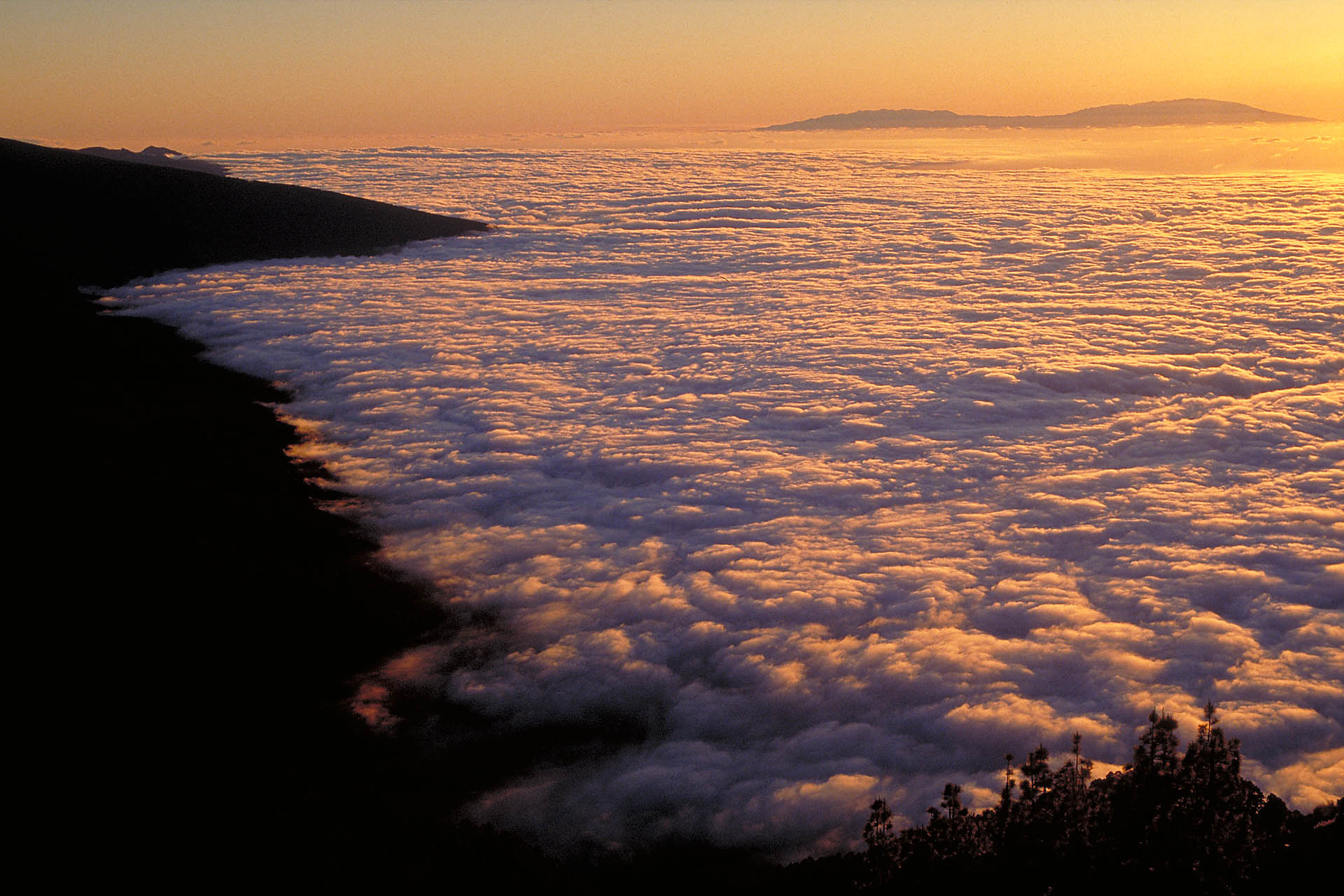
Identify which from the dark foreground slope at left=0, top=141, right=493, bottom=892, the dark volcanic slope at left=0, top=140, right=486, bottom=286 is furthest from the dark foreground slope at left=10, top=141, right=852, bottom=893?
the dark volcanic slope at left=0, top=140, right=486, bottom=286

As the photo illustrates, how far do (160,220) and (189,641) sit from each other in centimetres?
2660

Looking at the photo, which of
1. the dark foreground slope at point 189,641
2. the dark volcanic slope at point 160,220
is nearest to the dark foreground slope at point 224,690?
the dark foreground slope at point 189,641

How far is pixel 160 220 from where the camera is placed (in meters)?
27.2

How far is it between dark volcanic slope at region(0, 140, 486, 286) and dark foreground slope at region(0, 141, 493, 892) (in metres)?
13.4

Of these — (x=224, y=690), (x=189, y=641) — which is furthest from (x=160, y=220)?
(x=224, y=690)

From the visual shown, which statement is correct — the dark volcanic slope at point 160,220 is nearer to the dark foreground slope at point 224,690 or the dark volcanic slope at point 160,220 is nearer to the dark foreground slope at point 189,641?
the dark foreground slope at point 189,641

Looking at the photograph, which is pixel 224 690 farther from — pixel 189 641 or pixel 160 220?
pixel 160 220

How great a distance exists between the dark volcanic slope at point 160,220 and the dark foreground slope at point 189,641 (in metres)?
13.4

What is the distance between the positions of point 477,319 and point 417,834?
1629 cm

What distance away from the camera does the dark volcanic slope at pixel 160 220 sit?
23656mm

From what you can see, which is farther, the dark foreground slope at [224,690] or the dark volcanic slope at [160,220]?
the dark volcanic slope at [160,220]

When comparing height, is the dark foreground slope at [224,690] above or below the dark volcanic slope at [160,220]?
below

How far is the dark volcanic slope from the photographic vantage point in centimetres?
2366

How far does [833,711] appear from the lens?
5.68 meters
